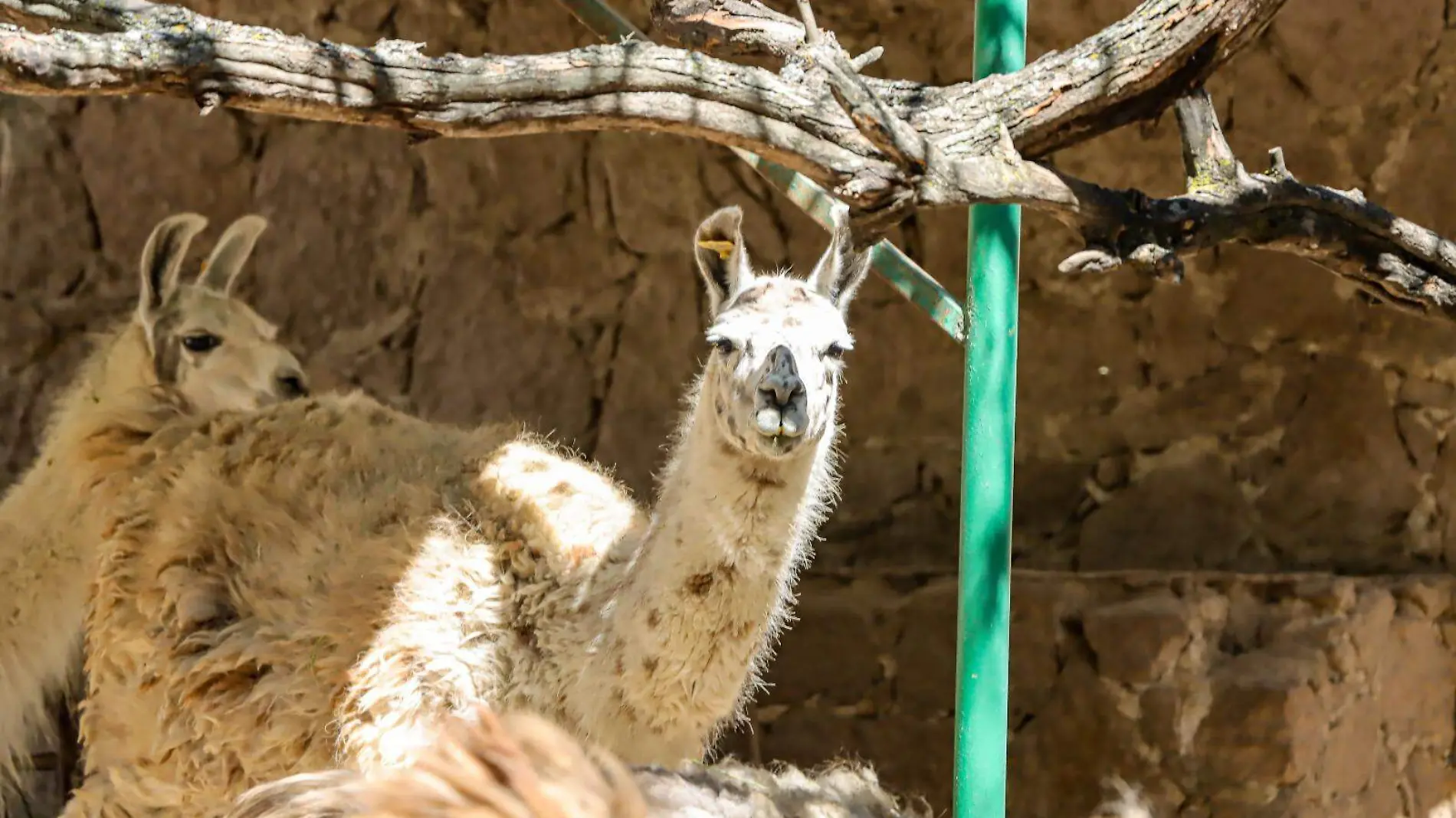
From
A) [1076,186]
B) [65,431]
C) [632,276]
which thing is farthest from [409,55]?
[632,276]

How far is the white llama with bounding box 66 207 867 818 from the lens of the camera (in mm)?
3252

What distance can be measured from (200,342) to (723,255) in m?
1.60

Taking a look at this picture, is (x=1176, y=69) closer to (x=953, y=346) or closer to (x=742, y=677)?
(x=742, y=677)

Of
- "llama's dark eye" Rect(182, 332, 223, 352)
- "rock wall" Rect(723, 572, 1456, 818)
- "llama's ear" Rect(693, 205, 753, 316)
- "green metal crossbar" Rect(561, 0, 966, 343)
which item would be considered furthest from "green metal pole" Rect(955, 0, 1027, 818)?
"llama's dark eye" Rect(182, 332, 223, 352)

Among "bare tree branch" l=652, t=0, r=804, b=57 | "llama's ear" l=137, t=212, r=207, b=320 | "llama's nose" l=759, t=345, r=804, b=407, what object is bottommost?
"llama's nose" l=759, t=345, r=804, b=407

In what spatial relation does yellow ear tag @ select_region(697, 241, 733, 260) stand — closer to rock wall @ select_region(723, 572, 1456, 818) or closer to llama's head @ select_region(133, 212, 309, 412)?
llama's head @ select_region(133, 212, 309, 412)

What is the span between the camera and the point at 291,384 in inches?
169

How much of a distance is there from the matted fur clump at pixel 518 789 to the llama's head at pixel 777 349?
128cm

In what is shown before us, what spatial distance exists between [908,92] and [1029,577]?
7.25 feet

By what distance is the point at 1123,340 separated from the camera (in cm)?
496

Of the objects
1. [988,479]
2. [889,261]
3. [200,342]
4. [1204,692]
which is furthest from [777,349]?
[1204,692]

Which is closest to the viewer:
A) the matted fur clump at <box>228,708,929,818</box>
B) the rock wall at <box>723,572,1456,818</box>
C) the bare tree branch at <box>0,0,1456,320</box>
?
the matted fur clump at <box>228,708,929,818</box>

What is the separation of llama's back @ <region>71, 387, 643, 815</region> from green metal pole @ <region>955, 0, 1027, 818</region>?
1.07m

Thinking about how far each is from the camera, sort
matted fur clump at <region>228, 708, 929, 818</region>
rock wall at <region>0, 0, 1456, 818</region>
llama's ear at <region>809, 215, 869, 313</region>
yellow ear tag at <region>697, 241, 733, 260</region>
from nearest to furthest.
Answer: matted fur clump at <region>228, 708, 929, 818</region> → llama's ear at <region>809, 215, 869, 313</region> → yellow ear tag at <region>697, 241, 733, 260</region> → rock wall at <region>0, 0, 1456, 818</region>
